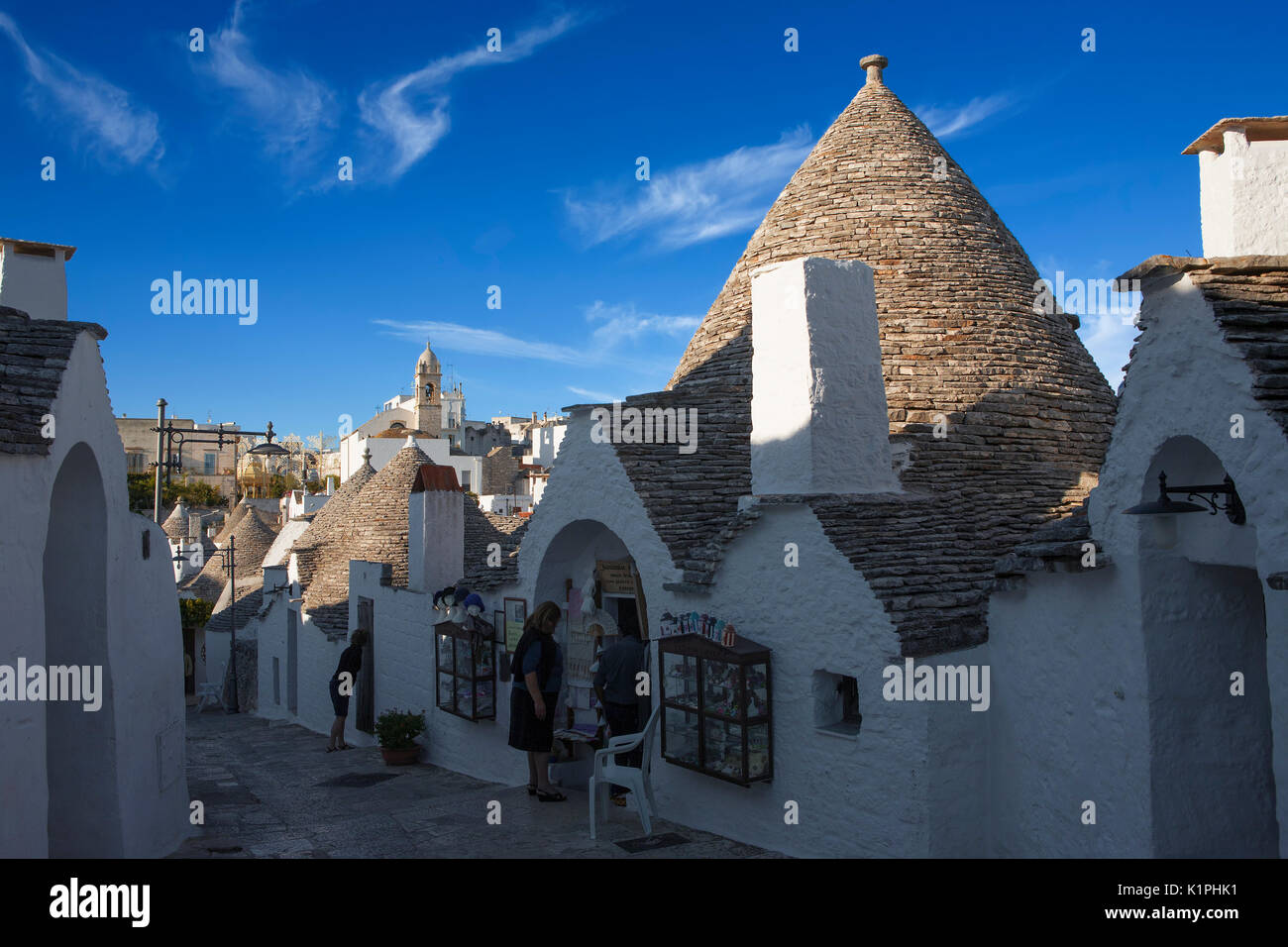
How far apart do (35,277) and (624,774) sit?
7072 millimetres

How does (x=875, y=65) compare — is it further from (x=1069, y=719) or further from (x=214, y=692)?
(x=214, y=692)

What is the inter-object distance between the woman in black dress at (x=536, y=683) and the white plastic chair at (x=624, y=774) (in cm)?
81

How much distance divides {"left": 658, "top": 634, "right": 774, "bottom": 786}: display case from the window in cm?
42

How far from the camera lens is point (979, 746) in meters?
6.62

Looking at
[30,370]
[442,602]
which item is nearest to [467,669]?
[442,602]

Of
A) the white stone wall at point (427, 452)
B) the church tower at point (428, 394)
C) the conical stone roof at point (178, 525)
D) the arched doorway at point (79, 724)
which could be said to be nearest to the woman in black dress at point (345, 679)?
the arched doorway at point (79, 724)

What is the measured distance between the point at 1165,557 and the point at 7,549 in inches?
252

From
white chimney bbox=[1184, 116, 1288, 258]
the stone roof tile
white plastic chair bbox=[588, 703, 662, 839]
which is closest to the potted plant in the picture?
white plastic chair bbox=[588, 703, 662, 839]

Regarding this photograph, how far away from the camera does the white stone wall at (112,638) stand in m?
5.09

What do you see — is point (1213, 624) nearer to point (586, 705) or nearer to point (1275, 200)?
point (1275, 200)

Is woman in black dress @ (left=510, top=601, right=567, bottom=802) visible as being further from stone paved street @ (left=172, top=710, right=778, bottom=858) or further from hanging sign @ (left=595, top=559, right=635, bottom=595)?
hanging sign @ (left=595, top=559, right=635, bottom=595)

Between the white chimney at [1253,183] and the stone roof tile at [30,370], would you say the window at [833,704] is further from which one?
the stone roof tile at [30,370]

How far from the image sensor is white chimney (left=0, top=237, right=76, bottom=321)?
8.80m
